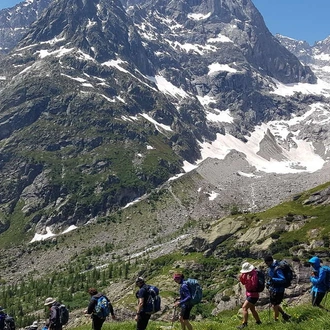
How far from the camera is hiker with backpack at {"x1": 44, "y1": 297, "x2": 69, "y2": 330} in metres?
19.4

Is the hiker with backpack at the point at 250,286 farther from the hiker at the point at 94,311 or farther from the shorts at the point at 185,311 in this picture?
the hiker at the point at 94,311

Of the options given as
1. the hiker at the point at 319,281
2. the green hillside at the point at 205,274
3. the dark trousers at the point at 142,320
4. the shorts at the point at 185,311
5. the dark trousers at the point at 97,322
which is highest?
the dark trousers at the point at 97,322

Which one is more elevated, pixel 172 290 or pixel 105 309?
pixel 105 309

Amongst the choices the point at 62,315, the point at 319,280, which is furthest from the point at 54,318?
the point at 319,280

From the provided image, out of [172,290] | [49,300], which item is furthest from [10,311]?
[49,300]

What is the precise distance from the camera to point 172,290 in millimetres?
85188

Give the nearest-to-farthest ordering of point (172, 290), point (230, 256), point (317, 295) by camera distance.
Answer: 1. point (317, 295)
2. point (172, 290)
3. point (230, 256)

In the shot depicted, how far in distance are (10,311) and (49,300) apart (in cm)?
15253

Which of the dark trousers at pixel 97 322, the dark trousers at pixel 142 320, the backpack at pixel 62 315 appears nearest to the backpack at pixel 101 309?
the dark trousers at pixel 97 322

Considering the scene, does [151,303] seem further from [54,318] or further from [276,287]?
[276,287]

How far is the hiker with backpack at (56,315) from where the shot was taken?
764 inches

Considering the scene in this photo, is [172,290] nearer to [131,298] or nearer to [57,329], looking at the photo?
[131,298]

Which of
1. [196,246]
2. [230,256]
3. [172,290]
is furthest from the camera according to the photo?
[196,246]

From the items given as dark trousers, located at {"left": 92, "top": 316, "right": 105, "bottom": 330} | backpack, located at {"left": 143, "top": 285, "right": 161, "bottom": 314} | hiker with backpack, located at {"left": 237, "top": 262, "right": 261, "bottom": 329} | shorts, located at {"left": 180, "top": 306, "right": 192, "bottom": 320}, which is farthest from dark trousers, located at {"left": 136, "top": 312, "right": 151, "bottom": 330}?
hiker with backpack, located at {"left": 237, "top": 262, "right": 261, "bottom": 329}
